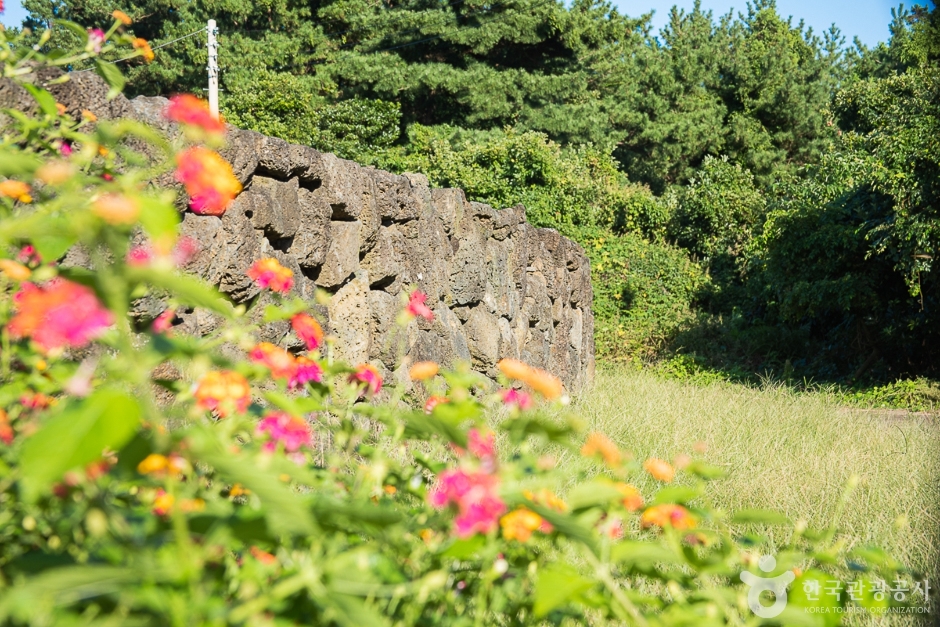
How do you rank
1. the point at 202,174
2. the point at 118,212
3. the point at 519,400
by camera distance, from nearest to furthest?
1. the point at 118,212
2. the point at 202,174
3. the point at 519,400

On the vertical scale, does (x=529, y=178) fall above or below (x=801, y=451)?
above

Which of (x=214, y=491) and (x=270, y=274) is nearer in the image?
(x=214, y=491)

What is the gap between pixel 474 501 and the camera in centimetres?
95

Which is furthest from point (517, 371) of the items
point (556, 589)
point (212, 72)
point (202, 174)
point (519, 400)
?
point (212, 72)

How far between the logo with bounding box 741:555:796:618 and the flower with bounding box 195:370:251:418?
765 millimetres

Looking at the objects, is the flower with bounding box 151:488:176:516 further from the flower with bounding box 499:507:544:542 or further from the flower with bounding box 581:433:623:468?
the flower with bounding box 581:433:623:468

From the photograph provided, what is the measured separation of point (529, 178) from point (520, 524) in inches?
455

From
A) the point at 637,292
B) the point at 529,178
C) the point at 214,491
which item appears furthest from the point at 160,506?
the point at 529,178

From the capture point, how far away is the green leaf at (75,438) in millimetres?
679

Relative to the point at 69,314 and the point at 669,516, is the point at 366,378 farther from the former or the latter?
the point at 69,314

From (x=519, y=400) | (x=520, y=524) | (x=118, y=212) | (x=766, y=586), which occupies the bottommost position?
(x=766, y=586)

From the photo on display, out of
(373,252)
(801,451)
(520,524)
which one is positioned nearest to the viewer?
(520,524)

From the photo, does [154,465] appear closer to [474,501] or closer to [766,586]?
[474,501]

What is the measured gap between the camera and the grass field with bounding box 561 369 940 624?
3180 mm
